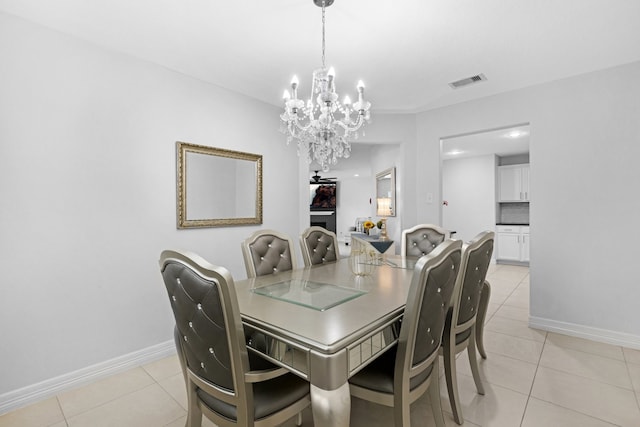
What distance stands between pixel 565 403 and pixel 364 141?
10.4 feet

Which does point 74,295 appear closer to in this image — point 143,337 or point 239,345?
point 143,337

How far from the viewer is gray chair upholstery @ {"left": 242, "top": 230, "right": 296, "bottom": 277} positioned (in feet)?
7.51

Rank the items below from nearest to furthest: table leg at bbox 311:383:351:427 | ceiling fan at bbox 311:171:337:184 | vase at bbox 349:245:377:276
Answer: table leg at bbox 311:383:351:427 → vase at bbox 349:245:377:276 → ceiling fan at bbox 311:171:337:184

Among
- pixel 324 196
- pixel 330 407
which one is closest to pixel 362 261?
pixel 330 407

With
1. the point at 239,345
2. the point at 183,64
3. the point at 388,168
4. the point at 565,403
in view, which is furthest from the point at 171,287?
the point at 388,168

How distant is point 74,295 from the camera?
7.22 feet

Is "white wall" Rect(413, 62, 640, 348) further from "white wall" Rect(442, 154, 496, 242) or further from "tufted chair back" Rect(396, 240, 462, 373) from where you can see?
"white wall" Rect(442, 154, 496, 242)

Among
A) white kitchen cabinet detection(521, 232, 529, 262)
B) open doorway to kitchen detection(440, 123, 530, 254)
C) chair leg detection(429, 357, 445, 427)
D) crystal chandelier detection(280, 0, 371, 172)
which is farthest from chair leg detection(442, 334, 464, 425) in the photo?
white kitchen cabinet detection(521, 232, 529, 262)

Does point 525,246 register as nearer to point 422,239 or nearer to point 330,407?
point 422,239

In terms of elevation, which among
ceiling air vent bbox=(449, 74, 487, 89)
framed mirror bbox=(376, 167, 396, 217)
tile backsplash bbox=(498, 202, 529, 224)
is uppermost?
ceiling air vent bbox=(449, 74, 487, 89)

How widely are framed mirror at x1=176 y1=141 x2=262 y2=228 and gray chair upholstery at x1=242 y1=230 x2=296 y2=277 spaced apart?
0.85 m

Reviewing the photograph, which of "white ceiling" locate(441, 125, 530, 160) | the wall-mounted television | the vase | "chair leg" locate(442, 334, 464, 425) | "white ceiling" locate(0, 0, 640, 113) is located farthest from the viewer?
the wall-mounted television

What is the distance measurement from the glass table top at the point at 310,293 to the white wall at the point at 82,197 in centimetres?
135

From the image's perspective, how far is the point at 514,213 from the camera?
22.2ft
